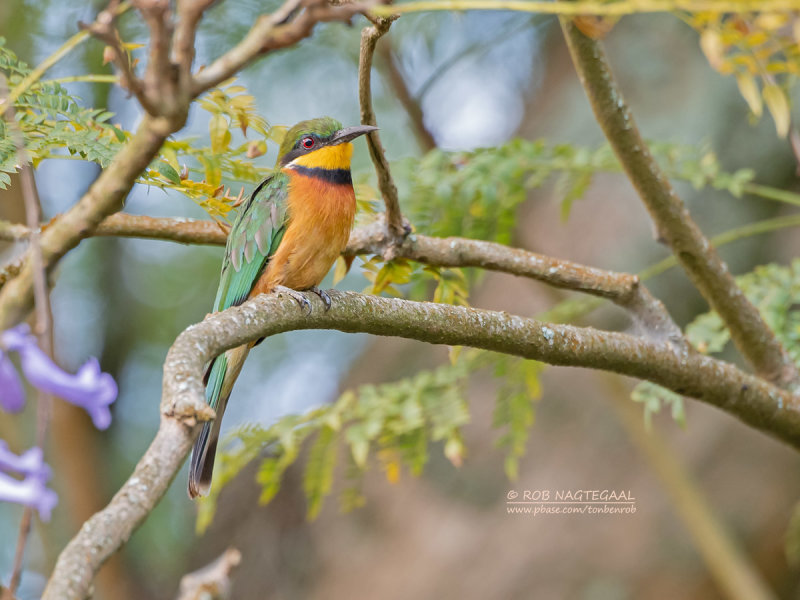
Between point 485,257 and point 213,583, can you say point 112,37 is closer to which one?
point 485,257

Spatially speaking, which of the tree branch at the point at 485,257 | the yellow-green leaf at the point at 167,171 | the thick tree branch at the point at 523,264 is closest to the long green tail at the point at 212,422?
the tree branch at the point at 485,257

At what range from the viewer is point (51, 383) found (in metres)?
0.83

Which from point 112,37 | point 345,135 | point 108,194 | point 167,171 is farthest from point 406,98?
point 112,37

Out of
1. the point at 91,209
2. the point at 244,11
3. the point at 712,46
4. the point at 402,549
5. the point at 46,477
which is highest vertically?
the point at 244,11

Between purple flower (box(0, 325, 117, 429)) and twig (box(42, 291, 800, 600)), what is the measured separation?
0.23 meters

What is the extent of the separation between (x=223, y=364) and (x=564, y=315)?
5.07 feet

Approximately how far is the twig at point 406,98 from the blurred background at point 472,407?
20 millimetres

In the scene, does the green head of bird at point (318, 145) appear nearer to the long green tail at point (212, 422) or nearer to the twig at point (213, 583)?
the long green tail at point (212, 422)

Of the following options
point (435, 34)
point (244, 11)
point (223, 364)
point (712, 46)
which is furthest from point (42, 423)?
Result: point (435, 34)

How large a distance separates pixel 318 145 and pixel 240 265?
69 cm

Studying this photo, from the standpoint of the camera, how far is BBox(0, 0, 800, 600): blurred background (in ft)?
15.2

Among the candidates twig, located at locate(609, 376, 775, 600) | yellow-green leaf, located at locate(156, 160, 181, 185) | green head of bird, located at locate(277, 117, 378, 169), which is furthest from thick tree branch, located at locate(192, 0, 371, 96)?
twig, located at locate(609, 376, 775, 600)

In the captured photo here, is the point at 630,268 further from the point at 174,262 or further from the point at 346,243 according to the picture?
the point at 174,262

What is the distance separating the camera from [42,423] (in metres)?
0.74
